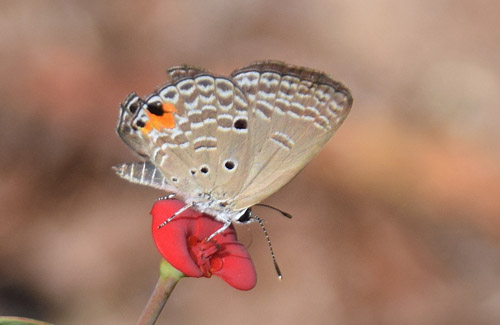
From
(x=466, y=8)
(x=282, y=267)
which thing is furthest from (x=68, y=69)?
(x=466, y=8)

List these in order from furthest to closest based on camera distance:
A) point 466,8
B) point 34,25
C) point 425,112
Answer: point 466,8
point 425,112
point 34,25

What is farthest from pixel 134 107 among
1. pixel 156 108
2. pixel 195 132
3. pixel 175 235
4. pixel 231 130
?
pixel 175 235

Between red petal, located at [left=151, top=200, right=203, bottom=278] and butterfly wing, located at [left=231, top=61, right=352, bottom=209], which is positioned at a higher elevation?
butterfly wing, located at [left=231, top=61, right=352, bottom=209]

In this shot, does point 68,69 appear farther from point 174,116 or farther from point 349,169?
point 174,116

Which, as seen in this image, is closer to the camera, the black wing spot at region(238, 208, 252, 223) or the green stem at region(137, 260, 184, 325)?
the green stem at region(137, 260, 184, 325)

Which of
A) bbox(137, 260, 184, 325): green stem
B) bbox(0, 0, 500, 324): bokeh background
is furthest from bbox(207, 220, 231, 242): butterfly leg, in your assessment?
bbox(0, 0, 500, 324): bokeh background

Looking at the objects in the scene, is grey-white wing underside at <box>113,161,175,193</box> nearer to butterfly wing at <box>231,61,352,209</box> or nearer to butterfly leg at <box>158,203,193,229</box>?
butterfly leg at <box>158,203,193,229</box>
